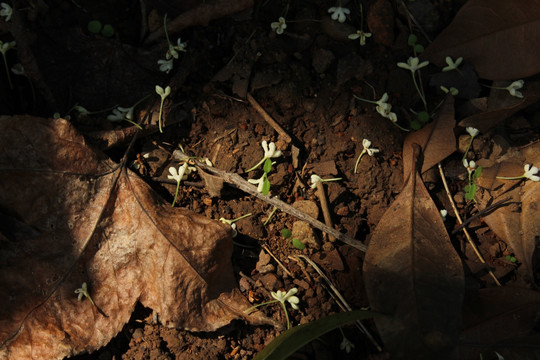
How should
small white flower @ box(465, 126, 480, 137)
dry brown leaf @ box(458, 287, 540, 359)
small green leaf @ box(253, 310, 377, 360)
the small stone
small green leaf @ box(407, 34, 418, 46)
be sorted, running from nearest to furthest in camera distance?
1. small green leaf @ box(253, 310, 377, 360)
2. dry brown leaf @ box(458, 287, 540, 359)
3. the small stone
4. small white flower @ box(465, 126, 480, 137)
5. small green leaf @ box(407, 34, 418, 46)

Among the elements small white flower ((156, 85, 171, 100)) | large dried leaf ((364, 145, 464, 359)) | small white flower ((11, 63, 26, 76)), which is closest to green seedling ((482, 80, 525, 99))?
large dried leaf ((364, 145, 464, 359))

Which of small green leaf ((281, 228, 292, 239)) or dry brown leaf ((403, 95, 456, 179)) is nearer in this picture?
small green leaf ((281, 228, 292, 239))

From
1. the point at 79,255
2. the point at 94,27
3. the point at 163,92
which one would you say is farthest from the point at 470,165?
the point at 94,27

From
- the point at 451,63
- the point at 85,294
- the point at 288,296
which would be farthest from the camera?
the point at 451,63

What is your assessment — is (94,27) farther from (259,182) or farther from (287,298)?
(287,298)

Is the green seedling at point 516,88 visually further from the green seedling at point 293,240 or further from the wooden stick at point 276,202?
the green seedling at point 293,240

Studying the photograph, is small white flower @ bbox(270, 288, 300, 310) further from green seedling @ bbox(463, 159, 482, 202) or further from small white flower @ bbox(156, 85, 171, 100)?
small white flower @ bbox(156, 85, 171, 100)

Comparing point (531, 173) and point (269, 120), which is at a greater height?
point (269, 120)
